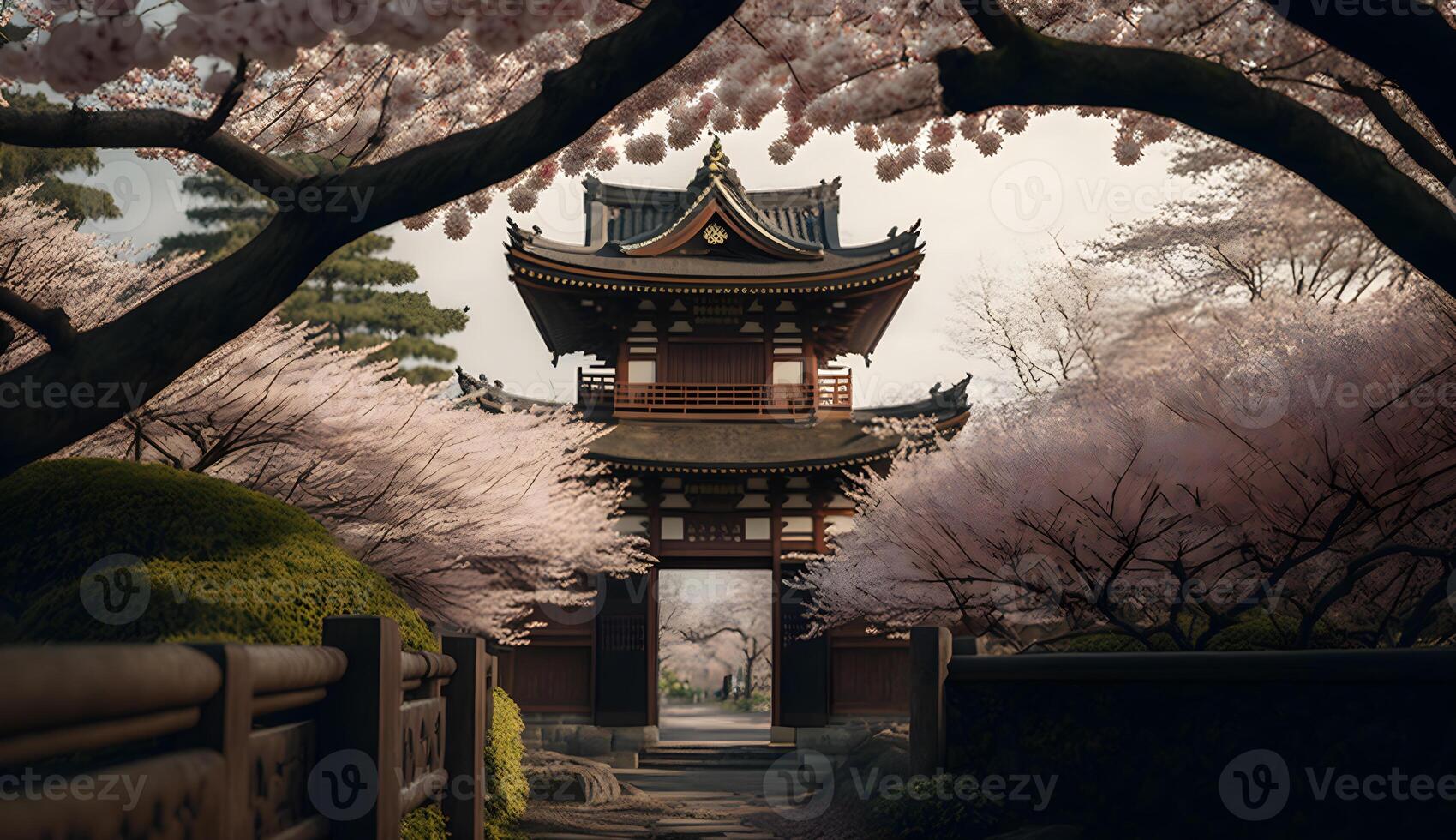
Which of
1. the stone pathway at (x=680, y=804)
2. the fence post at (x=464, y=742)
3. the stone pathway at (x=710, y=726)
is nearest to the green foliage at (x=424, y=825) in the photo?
the fence post at (x=464, y=742)

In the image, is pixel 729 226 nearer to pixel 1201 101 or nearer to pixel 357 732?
pixel 1201 101

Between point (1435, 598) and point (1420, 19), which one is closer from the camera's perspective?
point (1420, 19)

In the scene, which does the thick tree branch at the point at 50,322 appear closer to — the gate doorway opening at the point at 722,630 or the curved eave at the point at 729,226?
the curved eave at the point at 729,226

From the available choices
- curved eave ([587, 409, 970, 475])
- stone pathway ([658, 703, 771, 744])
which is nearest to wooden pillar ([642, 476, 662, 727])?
curved eave ([587, 409, 970, 475])

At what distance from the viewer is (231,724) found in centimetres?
289

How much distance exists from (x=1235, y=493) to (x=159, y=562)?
812cm

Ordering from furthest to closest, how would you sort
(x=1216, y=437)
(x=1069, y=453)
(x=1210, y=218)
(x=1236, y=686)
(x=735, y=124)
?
(x=1210, y=218)
(x=1069, y=453)
(x=1216, y=437)
(x=735, y=124)
(x=1236, y=686)

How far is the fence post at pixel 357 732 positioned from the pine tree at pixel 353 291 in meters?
27.7

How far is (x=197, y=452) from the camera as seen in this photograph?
394 inches

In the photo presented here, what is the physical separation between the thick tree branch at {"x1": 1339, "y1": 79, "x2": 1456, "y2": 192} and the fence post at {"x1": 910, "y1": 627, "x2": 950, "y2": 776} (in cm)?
417

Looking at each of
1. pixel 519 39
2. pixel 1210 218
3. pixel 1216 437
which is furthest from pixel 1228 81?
pixel 1210 218

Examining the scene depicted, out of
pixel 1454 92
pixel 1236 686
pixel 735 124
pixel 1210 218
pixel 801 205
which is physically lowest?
pixel 1236 686

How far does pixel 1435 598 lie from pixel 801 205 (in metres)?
19.6

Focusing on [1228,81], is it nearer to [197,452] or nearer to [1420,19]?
[1420,19]
